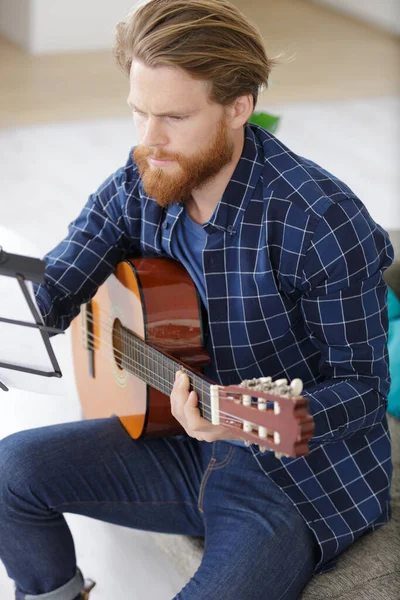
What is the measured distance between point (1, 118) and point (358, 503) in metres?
3.48

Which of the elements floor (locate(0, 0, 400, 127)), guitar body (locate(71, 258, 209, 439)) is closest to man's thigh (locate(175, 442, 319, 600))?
guitar body (locate(71, 258, 209, 439))

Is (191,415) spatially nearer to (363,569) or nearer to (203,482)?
(203,482)

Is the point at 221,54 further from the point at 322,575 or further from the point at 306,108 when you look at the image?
the point at 306,108

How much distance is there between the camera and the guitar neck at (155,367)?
4.55ft

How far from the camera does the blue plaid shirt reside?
149cm

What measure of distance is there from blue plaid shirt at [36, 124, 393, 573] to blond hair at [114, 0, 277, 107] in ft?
0.46

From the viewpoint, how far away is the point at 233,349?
1.65 meters

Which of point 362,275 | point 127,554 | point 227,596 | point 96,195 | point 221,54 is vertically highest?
point 221,54

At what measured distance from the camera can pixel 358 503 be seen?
1566mm

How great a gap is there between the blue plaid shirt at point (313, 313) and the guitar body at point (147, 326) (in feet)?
0.20

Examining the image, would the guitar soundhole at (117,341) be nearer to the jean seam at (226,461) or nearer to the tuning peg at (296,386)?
the jean seam at (226,461)

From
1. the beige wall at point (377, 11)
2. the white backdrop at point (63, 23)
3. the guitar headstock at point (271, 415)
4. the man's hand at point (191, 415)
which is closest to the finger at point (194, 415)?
the man's hand at point (191, 415)

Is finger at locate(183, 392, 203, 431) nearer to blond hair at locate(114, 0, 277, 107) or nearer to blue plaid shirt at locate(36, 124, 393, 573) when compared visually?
blue plaid shirt at locate(36, 124, 393, 573)

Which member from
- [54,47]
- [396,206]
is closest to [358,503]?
[396,206]
